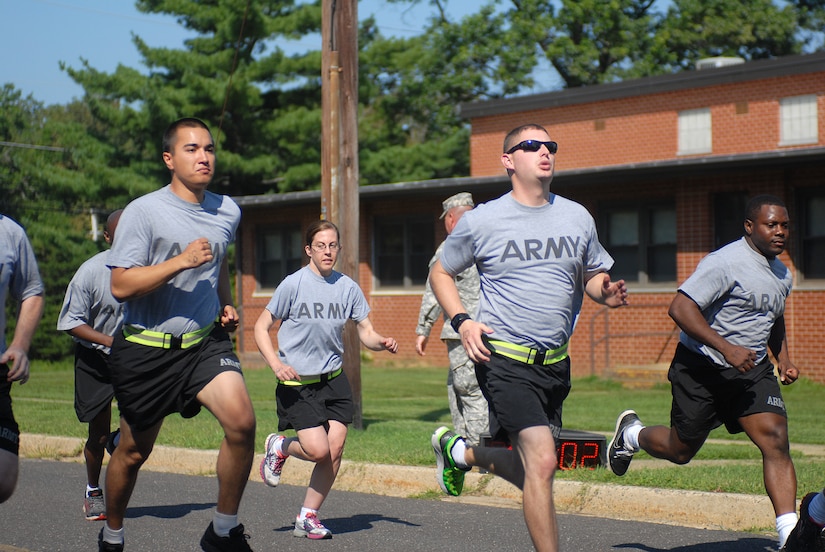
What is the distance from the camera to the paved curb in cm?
800

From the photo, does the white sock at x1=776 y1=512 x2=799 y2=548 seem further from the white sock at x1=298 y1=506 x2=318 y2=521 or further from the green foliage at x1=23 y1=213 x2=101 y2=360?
the green foliage at x1=23 y1=213 x2=101 y2=360

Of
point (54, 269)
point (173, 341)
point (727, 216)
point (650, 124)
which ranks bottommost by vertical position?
point (173, 341)

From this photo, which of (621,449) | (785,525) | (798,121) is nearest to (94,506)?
(621,449)

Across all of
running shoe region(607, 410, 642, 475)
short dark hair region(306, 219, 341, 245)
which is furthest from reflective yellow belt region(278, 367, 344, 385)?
running shoe region(607, 410, 642, 475)

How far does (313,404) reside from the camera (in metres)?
7.93

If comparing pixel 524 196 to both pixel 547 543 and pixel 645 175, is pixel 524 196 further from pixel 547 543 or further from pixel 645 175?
pixel 645 175

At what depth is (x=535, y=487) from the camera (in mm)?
5672

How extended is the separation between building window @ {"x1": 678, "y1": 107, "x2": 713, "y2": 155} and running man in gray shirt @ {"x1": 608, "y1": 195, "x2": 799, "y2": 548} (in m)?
24.1

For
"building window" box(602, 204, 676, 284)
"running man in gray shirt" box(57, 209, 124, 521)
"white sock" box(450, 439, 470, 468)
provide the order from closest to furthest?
"white sock" box(450, 439, 470, 468), "running man in gray shirt" box(57, 209, 124, 521), "building window" box(602, 204, 676, 284)

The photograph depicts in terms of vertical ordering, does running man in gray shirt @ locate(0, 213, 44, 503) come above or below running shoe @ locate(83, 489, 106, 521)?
above

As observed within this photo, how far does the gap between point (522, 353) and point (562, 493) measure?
3281 mm

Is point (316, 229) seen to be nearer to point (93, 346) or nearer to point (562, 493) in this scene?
point (93, 346)

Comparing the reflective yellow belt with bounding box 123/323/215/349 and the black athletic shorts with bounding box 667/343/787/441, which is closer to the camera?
the reflective yellow belt with bounding box 123/323/215/349

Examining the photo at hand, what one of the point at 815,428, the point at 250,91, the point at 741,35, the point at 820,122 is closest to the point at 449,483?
the point at 815,428
